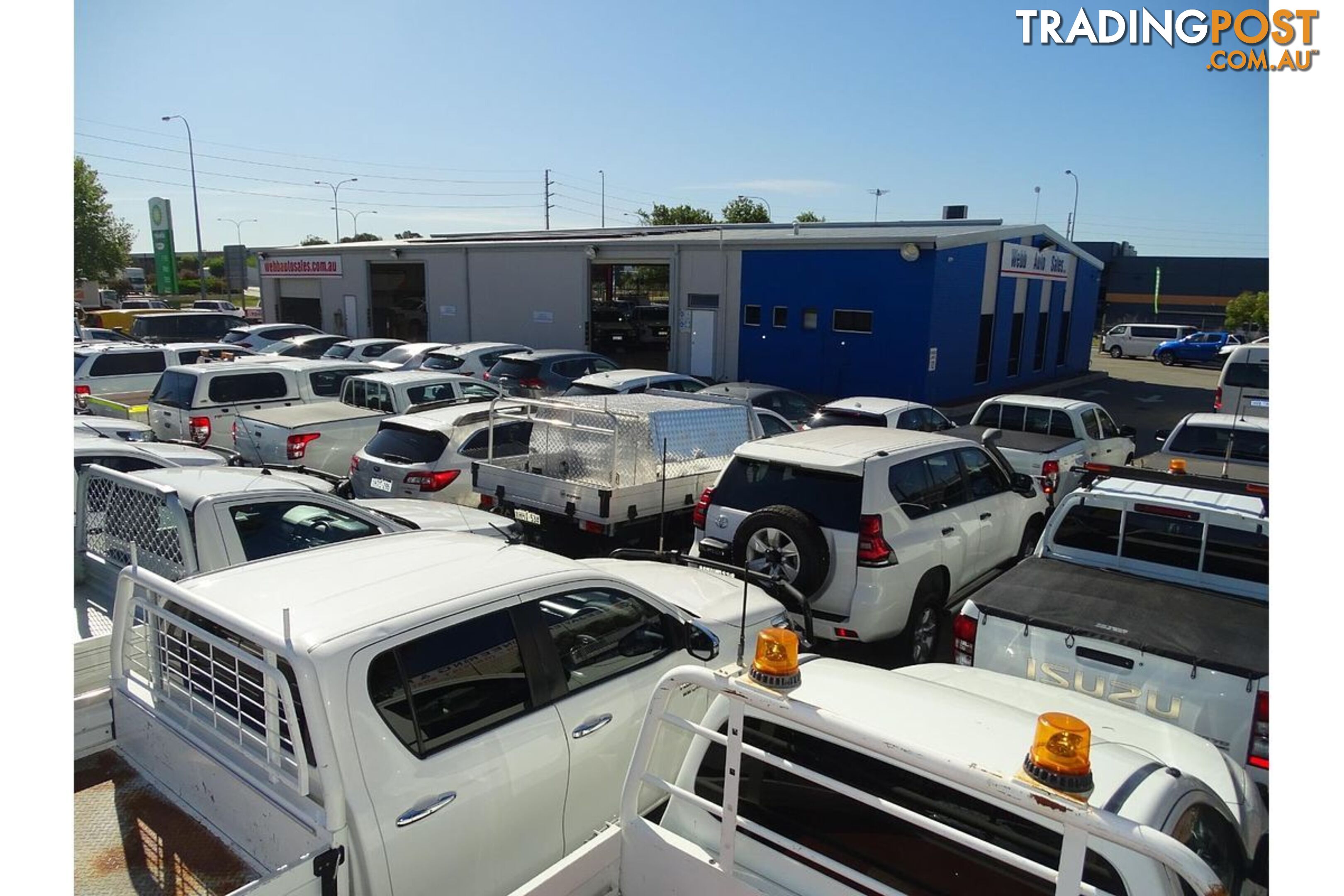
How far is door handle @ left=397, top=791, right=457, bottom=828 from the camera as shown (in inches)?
114

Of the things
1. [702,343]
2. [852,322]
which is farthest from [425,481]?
[702,343]

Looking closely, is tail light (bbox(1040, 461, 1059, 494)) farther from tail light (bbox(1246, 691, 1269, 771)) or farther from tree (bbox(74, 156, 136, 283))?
tree (bbox(74, 156, 136, 283))

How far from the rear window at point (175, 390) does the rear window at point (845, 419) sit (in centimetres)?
889

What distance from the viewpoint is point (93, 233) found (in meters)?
49.2

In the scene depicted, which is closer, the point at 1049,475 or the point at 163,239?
the point at 1049,475

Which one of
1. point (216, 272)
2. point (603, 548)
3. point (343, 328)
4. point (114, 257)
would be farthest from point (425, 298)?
point (216, 272)

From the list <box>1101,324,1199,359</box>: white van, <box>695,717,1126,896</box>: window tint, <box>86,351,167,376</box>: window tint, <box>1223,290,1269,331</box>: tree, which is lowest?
<box>695,717,1126,896</box>: window tint

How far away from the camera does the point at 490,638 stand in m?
3.42

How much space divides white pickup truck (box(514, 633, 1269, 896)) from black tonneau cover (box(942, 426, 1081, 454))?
7.90m

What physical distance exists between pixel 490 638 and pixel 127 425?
9.76 metres

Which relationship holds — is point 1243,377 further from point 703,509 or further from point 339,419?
point 339,419

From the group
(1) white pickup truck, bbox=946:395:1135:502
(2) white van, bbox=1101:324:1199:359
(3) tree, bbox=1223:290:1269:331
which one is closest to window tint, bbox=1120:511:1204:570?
(1) white pickup truck, bbox=946:395:1135:502

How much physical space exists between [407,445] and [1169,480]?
7.45 metres

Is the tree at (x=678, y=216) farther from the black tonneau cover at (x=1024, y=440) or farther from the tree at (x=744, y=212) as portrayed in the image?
the black tonneau cover at (x=1024, y=440)
